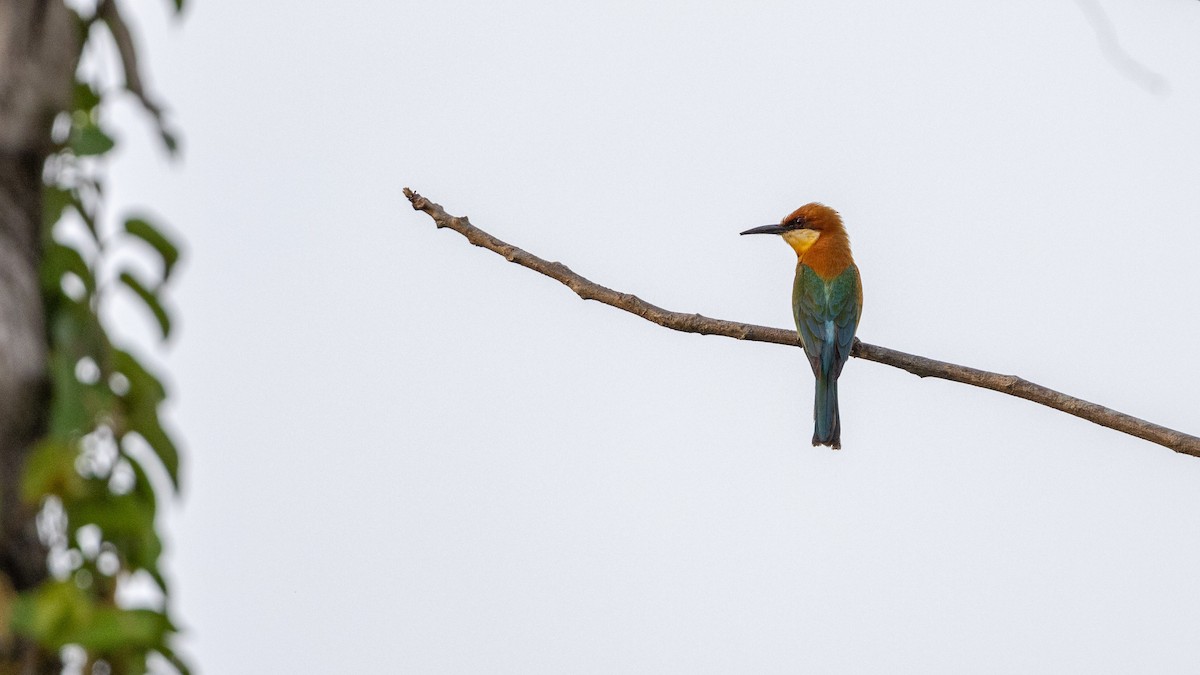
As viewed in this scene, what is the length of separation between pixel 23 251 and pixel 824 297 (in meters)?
4.28

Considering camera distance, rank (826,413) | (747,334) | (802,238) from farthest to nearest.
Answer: (802,238) < (826,413) < (747,334)

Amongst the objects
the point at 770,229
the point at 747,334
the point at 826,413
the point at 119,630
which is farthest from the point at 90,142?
the point at 770,229

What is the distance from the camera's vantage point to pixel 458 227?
2.79m

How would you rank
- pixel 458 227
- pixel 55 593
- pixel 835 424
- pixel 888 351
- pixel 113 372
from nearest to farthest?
pixel 55 593
pixel 113 372
pixel 458 227
pixel 888 351
pixel 835 424

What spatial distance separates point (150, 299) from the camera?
3.33 feet

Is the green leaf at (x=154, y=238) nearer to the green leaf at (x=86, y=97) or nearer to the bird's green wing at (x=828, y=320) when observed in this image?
the green leaf at (x=86, y=97)

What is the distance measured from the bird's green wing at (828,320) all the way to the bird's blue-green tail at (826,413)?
44mm

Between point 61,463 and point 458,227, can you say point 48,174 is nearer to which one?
point 61,463

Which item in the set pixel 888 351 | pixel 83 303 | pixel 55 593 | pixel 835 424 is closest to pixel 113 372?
pixel 83 303

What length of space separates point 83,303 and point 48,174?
0.10 meters

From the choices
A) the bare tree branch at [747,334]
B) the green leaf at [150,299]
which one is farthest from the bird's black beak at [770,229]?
the green leaf at [150,299]

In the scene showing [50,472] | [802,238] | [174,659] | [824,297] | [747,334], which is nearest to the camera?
[50,472]

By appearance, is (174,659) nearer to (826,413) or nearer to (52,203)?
(52,203)

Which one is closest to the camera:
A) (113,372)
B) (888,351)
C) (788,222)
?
(113,372)
